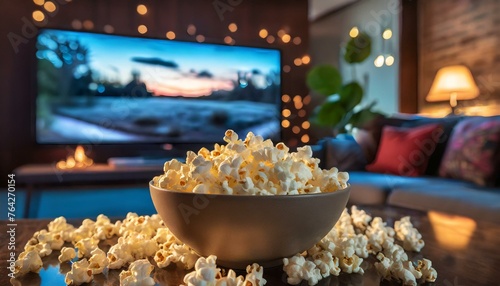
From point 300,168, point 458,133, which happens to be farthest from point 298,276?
point 458,133

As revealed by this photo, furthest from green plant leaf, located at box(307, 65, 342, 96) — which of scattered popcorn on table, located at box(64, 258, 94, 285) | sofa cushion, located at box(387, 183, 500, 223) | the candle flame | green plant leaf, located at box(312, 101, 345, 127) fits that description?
scattered popcorn on table, located at box(64, 258, 94, 285)

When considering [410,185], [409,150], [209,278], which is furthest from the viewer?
[409,150]

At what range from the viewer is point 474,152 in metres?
1.86

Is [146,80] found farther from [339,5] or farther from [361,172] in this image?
[339,5]

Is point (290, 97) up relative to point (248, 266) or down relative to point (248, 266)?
up

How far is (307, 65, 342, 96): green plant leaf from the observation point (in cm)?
371

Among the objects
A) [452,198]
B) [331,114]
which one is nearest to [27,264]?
[452,198]

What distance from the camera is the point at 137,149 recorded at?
132 inches

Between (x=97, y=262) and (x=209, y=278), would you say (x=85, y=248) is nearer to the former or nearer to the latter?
(x=97, y=262)

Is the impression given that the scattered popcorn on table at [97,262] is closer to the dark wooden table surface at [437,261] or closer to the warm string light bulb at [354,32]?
the dark wooden table surface at [437,261]

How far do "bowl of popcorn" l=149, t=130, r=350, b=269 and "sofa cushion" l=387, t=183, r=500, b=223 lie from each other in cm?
112

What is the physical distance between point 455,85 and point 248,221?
10.0ft

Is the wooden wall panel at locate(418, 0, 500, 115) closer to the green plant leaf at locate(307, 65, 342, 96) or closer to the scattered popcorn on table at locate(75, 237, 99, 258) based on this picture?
the green plant leaf at locate(307, 65, 342, 96)

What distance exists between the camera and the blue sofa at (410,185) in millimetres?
1478
